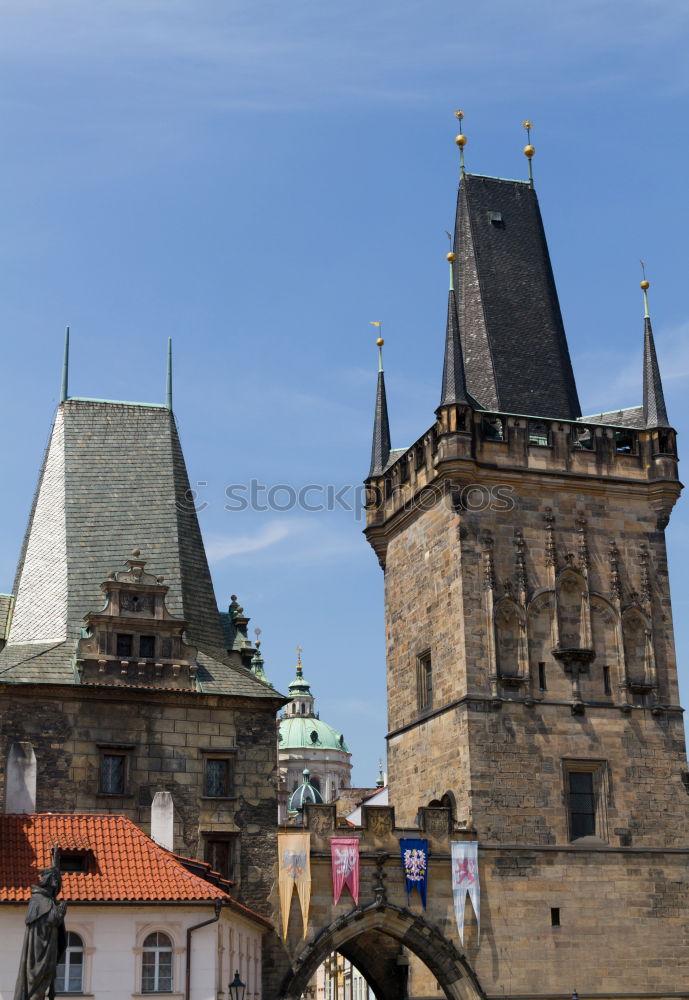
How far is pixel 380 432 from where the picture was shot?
125 feet

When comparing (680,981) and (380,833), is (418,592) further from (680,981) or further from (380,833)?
(680,981)

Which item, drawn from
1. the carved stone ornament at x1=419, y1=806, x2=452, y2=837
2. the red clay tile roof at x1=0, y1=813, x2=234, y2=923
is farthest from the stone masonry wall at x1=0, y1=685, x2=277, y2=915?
the red clay tile roof at x1=0, y1=813, x2=234, y2=923

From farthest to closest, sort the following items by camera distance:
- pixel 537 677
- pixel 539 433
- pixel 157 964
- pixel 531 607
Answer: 1. pixel 539 433
2. pixel 531 607
3. pixel 537 677
4. pixel 157 964

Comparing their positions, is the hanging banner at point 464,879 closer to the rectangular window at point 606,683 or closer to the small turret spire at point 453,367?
the rectangular window at point 606,683

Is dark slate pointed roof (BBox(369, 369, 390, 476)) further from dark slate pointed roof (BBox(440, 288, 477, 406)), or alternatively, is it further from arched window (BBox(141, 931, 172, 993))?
arched window (BBox(141, 931, 172, 993))

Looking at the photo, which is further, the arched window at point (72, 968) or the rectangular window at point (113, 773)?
the rectangular window at point (113, 773)

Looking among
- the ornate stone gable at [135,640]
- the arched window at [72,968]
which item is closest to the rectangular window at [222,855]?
the ornate stone gable at [135,640]

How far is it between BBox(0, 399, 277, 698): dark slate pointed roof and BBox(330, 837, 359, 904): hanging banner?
3.64 meters

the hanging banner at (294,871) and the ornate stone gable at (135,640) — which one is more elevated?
the ornate stone gable at (135,640)

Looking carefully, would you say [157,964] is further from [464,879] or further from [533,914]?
[533,914]

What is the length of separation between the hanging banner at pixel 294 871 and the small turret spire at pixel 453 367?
1046cm

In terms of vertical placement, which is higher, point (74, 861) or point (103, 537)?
point (103, 537)

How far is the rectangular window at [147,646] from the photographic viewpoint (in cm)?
3052

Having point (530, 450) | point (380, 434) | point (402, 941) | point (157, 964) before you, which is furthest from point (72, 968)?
point (380, 434)
